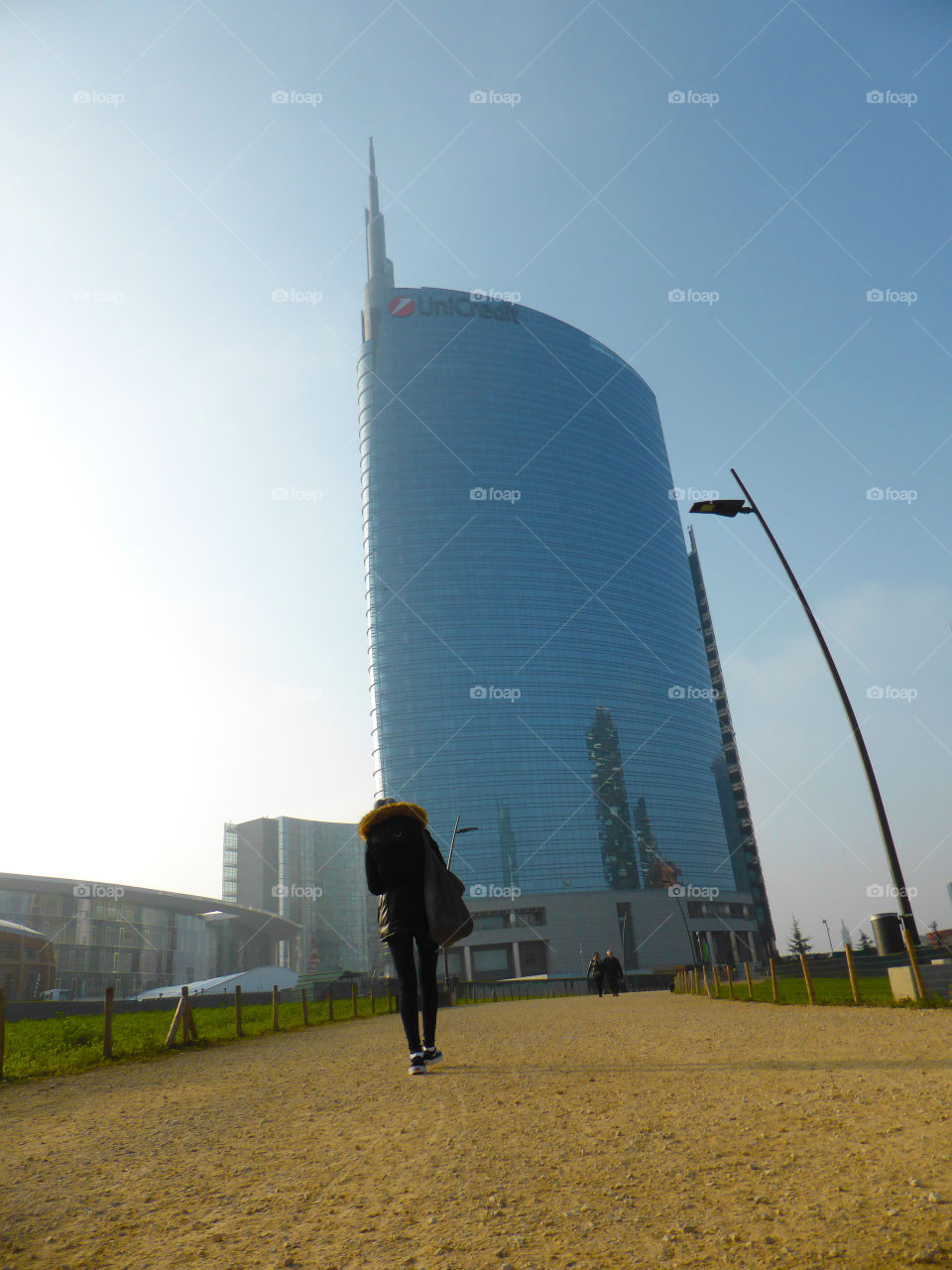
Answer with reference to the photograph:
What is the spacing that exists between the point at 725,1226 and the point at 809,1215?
0.24m

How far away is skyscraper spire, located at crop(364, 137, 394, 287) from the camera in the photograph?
144 meters

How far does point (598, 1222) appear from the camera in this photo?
7.48 ft

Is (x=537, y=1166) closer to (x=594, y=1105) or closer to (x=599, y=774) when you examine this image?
(x=594, y=1105)

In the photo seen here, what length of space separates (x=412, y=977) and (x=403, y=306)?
5694 inches

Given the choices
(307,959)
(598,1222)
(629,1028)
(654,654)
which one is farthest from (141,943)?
(598,1222)

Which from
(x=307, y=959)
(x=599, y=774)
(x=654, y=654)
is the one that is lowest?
(x=307, y=959)

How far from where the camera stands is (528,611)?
381 ft

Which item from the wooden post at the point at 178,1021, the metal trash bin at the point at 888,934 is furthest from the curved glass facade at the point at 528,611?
the metal trash bin at the point at 888,934

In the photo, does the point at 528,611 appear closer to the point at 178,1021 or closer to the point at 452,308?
the point at 452,308

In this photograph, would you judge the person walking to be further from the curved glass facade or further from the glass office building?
the curved glass facade

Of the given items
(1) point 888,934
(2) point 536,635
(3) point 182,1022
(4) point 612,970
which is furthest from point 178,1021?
(2) point 536,635

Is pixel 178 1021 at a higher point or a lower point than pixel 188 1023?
higher

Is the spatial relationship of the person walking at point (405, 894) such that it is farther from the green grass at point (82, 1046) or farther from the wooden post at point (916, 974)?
the wooden post at point (916, 974)

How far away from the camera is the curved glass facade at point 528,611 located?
109m
